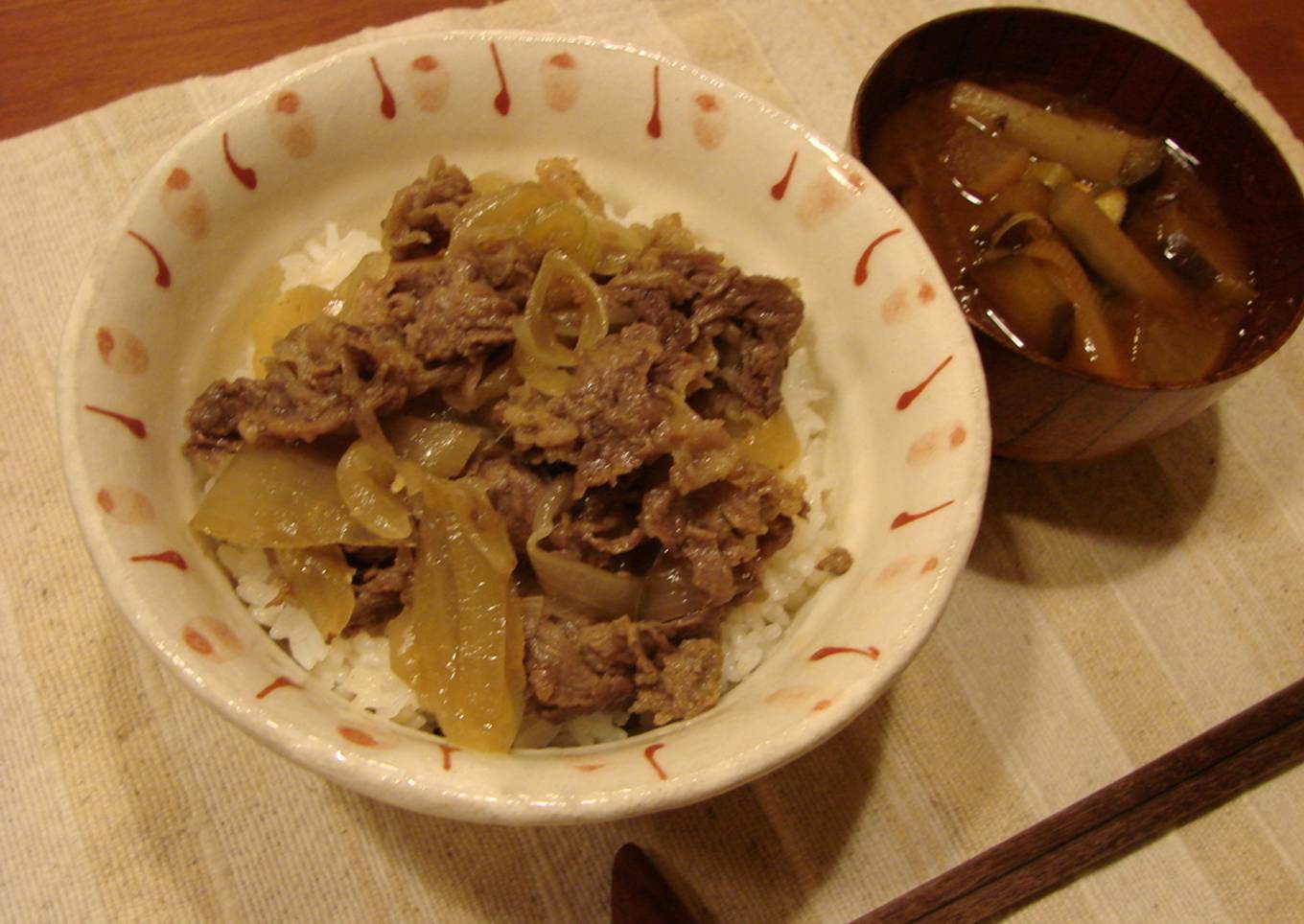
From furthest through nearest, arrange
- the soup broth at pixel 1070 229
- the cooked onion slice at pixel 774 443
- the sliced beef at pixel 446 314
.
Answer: the soup broth at pixel 1070 229, the cooked onion slice at pixel 774 443, the sliced beef at pixel 446 314

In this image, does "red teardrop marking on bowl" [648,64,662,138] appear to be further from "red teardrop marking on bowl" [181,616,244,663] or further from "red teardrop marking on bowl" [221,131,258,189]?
"red teardrop marking on bowl" [181,616,244,663]

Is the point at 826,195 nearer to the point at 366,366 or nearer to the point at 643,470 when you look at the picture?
the point at 643,470

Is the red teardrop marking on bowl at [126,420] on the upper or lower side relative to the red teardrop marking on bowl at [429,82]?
lower

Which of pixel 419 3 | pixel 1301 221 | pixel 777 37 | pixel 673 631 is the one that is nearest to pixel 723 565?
pixel 673 631

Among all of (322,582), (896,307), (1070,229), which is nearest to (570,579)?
(322,582)

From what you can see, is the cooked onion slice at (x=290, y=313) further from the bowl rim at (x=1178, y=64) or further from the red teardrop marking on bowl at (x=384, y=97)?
the bowl rim at (x=1178, y=64)

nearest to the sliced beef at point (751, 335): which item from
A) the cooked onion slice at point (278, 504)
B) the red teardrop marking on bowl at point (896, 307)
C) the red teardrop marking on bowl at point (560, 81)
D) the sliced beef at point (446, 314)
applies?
the red teardrop marking on bowl at point (896, 307)

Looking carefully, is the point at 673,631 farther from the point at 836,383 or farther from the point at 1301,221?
the point at 1301,221
